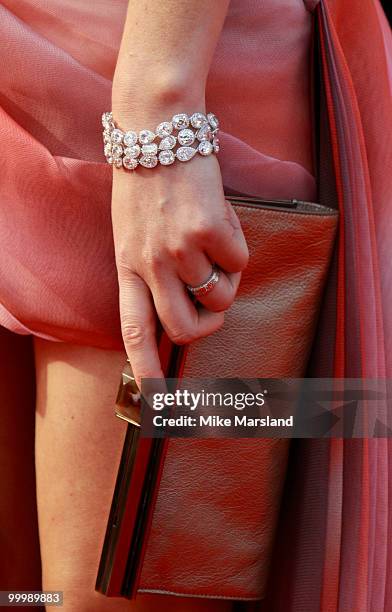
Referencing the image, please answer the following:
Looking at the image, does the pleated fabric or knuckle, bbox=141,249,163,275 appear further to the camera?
the pleated fabric

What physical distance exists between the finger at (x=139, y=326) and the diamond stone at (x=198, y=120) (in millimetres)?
131

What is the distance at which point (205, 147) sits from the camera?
2.16 ft

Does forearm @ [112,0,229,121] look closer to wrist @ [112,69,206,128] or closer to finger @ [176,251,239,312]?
wrist @ [112,69,206,128]

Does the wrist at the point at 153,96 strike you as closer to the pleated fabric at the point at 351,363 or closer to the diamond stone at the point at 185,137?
the diamond stone at the point at 185,137

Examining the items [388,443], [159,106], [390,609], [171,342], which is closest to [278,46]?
[159,106]

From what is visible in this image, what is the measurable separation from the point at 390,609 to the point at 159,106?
1.87ft

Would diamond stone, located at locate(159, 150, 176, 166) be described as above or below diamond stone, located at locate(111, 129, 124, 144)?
below

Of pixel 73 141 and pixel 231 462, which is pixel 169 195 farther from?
pixel 231 462

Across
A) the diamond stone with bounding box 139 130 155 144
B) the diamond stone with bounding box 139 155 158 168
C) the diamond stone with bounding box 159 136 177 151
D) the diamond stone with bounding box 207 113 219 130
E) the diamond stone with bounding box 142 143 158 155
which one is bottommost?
the diamond stone with bounding box 139 155 158 168

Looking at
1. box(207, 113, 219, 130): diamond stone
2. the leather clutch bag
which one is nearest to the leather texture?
the leather clutch bag

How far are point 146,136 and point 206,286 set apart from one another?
13 centimetres

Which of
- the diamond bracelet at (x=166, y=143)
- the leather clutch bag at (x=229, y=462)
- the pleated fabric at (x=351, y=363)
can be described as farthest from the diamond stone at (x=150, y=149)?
the pleated fabric at (x=351, y=363)

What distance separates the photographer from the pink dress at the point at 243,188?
733 mm

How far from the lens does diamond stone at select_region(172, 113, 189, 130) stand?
649 mm
